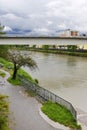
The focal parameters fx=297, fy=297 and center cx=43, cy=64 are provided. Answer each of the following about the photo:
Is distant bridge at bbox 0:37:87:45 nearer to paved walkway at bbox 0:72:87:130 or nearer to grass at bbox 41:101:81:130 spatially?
paved walkway at bbox 0:72:87:130

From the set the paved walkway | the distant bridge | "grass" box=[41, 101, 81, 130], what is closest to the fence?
"grass" box=[41, 101, 81, 130]

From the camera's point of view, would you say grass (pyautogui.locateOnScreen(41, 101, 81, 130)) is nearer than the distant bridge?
Yes

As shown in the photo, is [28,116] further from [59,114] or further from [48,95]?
[48,95]

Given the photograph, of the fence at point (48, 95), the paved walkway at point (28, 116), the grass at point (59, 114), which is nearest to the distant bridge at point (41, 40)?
the fence at point (48, 95)

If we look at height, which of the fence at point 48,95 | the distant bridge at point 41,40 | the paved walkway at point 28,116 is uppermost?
the distant bridge at point 41,40

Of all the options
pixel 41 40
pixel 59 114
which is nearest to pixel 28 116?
pixel 59 114

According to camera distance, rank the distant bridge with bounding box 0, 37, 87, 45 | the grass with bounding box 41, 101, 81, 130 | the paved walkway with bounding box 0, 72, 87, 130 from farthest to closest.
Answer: the distant bridge with bounding box 0, 37, 87, 45
the grass with bounding box 41, 101, 81, 130
the paved walkway with bounding box 0, 72, 87, 130

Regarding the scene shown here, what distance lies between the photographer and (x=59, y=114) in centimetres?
2106

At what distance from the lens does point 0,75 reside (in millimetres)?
38812

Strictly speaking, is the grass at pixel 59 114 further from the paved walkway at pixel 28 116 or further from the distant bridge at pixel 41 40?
the distant bridge at pixel 41 40

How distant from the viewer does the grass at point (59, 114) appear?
19.3 meters

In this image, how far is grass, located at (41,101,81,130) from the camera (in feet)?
63.2

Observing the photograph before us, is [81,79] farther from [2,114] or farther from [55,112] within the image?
[2,114]

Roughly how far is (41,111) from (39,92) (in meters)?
4.81
